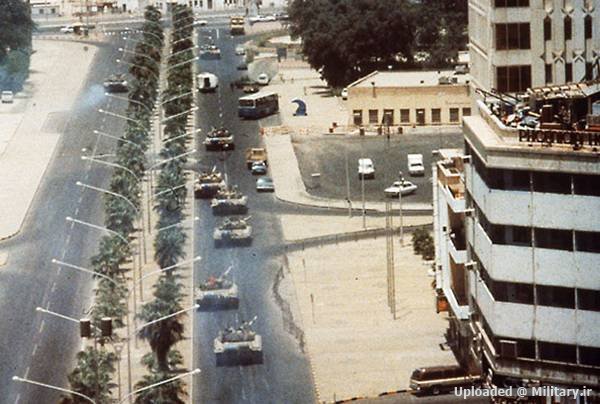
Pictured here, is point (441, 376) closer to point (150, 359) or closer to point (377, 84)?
point (150, 359)

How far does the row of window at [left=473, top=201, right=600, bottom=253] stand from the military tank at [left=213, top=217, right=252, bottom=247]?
52.9 metres

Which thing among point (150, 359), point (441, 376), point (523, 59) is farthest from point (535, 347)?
point (523, 59)

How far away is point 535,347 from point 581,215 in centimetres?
715

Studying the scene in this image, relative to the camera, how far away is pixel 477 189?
10075 cm

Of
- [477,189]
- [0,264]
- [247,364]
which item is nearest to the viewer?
[477,189]

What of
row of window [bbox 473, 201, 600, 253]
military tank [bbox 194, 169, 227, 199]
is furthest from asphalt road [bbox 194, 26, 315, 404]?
row of window [bbox 473, 201, 600, 253]

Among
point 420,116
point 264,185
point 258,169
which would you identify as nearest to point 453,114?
point 420,116

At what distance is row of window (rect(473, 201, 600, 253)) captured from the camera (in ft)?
303

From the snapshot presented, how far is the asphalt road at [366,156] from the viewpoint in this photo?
549 ft

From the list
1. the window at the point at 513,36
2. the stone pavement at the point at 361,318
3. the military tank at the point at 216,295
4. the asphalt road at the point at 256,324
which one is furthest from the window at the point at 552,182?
the military tank at the point at 216,295

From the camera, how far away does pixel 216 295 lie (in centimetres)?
13062

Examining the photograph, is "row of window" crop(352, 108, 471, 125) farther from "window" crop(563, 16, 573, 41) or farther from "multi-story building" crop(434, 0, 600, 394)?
"multi-story building" crop(434, 0, 600, 394)

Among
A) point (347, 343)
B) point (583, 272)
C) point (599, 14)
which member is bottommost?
point (347, 343)

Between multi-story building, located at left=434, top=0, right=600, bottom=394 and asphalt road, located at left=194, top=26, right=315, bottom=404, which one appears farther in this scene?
asphalt road, located at left=194, top=26, right=315, bottom=404
